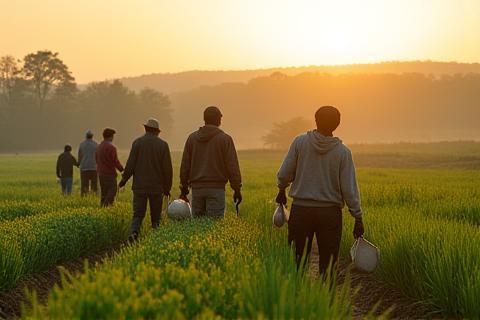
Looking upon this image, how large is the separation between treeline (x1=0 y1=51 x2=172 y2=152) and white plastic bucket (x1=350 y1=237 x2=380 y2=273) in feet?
340

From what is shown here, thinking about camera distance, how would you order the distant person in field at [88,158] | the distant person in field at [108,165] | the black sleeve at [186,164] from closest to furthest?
the black sleeve at [186,164] < the distant person in field at [108,165] < the distant person in field at [88,158]

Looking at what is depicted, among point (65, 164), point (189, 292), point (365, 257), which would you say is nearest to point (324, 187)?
point (365, 257)

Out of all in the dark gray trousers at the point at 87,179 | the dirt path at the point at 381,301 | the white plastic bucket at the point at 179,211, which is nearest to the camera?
the dirt path at the point at 381,301

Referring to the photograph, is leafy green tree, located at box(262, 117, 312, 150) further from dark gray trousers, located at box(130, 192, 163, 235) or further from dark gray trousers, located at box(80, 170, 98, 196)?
dark gray trousers, located at box(130, 192, 163, 235)

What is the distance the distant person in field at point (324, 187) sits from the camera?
6191 millimetres

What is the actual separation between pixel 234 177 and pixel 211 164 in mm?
402

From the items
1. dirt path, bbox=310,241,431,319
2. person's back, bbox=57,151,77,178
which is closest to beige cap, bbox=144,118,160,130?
dirt path, bbox=310,241,431,319

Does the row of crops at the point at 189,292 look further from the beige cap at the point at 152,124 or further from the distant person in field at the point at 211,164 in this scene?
the beige cap at the point at 152,124

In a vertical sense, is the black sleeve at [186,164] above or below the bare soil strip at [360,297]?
above

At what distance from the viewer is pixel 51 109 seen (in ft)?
351

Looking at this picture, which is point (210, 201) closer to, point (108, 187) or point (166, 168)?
point (166, 168)

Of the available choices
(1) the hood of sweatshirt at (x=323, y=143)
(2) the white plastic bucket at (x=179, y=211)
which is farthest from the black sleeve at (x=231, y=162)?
(1) the hood of sweatshirt at (x=323, y=143)

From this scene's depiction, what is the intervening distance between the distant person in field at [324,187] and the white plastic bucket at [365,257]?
147mm

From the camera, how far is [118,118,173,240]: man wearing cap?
1009 centimetres
